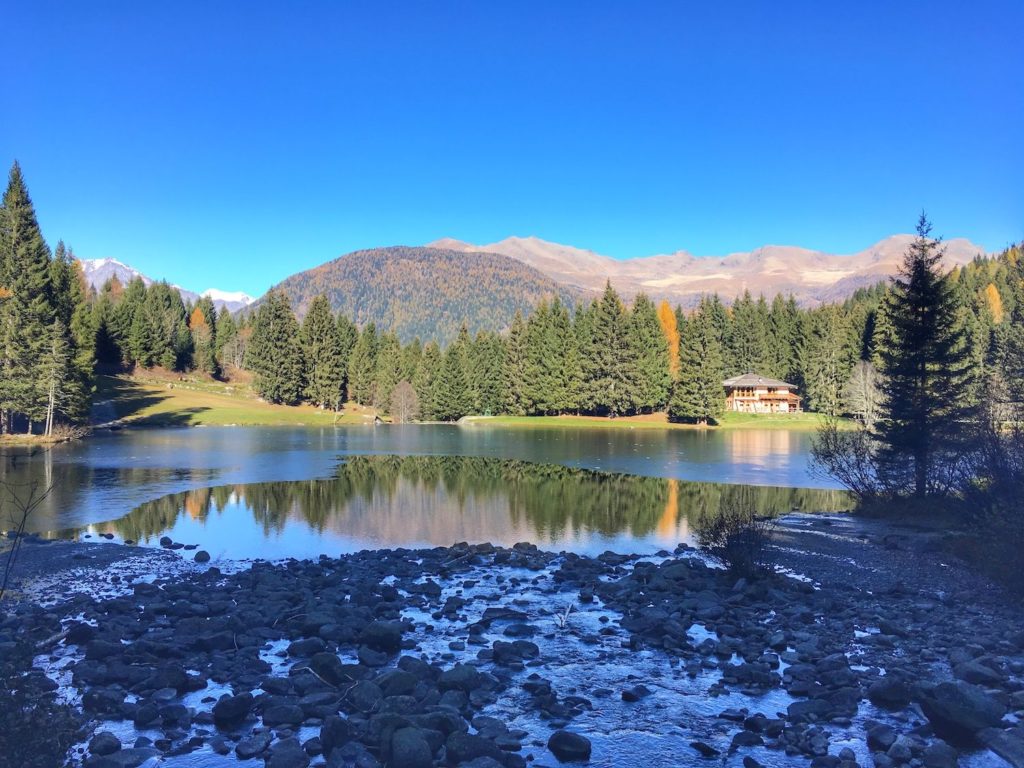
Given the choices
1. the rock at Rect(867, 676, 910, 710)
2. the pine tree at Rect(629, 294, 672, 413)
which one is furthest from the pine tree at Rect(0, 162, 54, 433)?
the pine tree at Rect(629, 294, 672, 413)

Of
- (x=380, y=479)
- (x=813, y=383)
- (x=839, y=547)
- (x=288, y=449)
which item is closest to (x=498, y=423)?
(x=288, y=449)

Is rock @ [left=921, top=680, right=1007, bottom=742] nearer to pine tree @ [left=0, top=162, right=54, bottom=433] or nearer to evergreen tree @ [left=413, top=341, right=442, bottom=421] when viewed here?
pine tree @ [left=0, top=162, right=54, bottom=433]

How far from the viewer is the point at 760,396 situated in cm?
9469

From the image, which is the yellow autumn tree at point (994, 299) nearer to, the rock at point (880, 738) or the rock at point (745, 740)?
the rock at point (880, 738)

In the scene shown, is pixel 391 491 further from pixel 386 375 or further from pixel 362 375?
pixel 362 375

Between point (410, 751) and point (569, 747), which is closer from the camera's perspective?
point (410, 751)

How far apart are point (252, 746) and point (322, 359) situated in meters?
93.4

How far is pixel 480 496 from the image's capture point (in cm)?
2933

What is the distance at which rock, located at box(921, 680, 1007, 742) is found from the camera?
7.55 metres

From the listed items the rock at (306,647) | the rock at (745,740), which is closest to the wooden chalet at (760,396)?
the rock at (306,647)

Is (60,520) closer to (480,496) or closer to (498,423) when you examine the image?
(480,496)

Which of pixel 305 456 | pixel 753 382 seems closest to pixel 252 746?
pixel 305 456

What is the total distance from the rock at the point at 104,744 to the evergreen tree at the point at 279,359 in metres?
89.9

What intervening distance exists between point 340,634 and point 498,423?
74365mm
